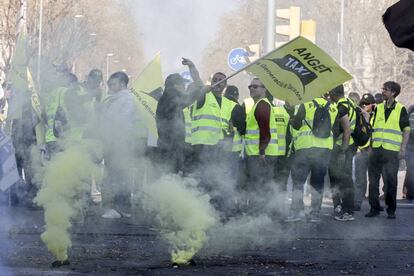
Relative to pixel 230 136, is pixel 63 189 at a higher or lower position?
lower

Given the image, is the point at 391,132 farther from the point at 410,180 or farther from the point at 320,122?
the point at 410,180

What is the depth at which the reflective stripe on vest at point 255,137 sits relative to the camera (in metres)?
12.4

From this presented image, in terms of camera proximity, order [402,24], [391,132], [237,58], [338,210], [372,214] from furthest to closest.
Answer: [237,58]
[338,210]
[372,214]
[391,132]
[402,24]

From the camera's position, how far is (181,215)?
A: 849 cm

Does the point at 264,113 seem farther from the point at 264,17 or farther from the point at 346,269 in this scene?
the point at 264,17

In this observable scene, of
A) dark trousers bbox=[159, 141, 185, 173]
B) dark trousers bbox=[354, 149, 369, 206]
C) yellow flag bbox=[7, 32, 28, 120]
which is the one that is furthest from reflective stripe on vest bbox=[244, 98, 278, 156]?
dark trousers bbox=[354, 149, 369, 206]

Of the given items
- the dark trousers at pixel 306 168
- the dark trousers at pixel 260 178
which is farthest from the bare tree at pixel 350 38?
the dark trousers at pixel 306 168

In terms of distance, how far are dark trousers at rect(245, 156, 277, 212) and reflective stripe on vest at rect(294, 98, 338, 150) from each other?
470 millimetres

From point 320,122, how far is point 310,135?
0.21 m

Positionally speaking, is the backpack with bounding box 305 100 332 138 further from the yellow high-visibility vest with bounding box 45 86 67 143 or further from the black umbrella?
the black umbrella

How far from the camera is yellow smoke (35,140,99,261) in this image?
809 cm

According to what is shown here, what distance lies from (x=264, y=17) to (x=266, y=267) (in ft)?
34.5

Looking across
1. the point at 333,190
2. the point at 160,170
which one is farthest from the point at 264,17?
the point at 160,170

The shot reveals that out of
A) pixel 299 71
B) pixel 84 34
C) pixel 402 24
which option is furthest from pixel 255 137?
pixel 402 24
